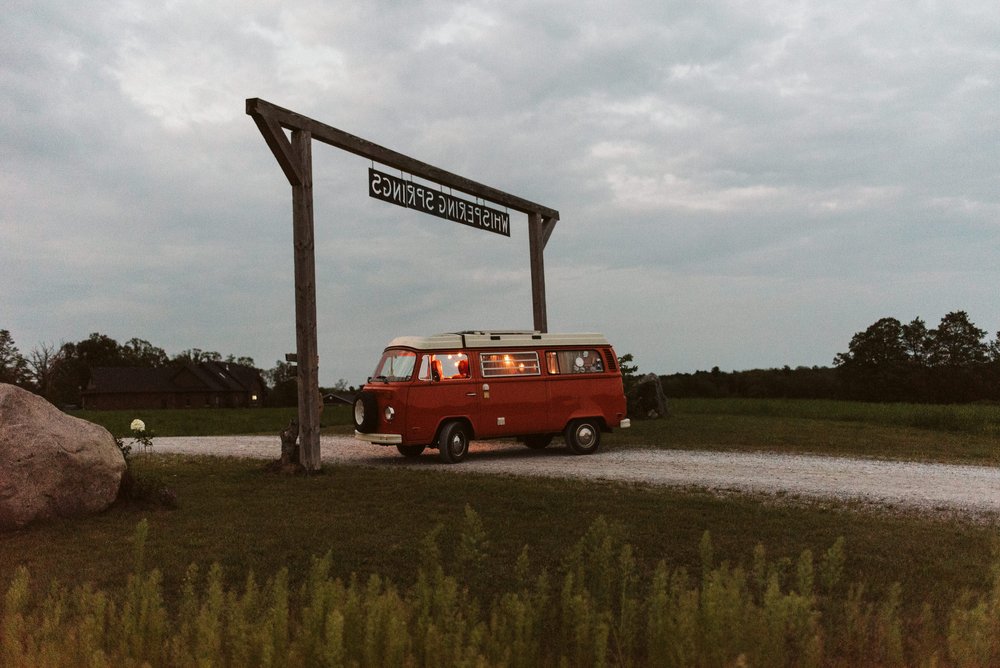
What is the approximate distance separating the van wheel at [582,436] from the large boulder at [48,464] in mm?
8947

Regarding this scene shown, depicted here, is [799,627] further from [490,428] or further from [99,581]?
[490,428]

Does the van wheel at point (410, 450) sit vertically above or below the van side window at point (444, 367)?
below

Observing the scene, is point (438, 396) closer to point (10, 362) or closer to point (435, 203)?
point (435, 203)

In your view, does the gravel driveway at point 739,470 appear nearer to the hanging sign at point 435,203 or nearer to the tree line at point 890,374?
the hanging sign at point 435,203

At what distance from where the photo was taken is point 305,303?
39.4 ft

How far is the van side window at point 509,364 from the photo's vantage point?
14766 mm

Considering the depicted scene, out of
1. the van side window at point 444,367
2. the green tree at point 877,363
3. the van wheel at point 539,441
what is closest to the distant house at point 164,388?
the green tree at point 877,363

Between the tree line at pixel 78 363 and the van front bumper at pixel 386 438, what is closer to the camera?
the van front bumper at pixel 386 438

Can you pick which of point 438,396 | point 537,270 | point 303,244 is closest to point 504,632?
point 303,244

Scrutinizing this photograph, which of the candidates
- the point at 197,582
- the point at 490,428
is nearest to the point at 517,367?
the point at 490,428

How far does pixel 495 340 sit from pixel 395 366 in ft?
6.51

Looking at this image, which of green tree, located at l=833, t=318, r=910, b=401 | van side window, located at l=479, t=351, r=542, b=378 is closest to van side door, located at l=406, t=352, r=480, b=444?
van side window, located at l=479, t=351, r=542, b=378

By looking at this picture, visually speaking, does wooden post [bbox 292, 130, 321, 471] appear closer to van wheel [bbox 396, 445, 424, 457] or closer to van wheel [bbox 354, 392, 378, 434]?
van wheel [bbox 354, 392, 378, 434]

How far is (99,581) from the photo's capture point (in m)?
6.08
